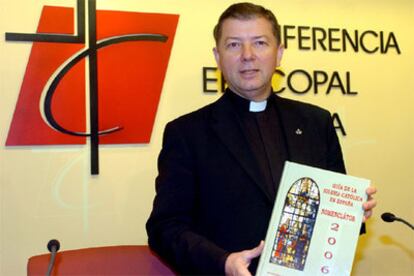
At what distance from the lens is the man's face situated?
1.62 m

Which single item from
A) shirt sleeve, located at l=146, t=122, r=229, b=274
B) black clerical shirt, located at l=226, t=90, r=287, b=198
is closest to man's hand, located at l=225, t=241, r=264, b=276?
shirt sleeve, located at l=146, t=122, r=229, b=274

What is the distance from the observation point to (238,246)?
158 centimetres

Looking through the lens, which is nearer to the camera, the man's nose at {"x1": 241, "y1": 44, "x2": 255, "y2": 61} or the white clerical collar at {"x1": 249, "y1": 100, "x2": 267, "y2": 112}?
the man's nose at {"x1": 241, "y1": 44, "x2": 255, "y2": 61}

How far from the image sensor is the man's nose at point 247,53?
5.23ft

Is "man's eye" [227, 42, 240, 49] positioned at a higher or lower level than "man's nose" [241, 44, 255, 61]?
higher

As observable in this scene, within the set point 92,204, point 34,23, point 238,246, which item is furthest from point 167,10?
point 238,246

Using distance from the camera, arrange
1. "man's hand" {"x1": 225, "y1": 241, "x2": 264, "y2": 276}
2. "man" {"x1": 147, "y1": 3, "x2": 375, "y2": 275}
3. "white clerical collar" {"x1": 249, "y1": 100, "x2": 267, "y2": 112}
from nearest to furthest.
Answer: "man's hand" {"x1": 225, "y1": 241, "x2": 264, "y2": 276}, "man" {"x1": 147, "y1": 3, "x2": 375, "y2": 275}, "white clerical collar" {"x1": 249, "y1": 100, "x2": 267, "y2": 112}

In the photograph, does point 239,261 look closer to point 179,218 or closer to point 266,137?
point 179,218

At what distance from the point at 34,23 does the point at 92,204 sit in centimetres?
75

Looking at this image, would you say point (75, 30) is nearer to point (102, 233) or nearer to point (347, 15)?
point (102, 233)

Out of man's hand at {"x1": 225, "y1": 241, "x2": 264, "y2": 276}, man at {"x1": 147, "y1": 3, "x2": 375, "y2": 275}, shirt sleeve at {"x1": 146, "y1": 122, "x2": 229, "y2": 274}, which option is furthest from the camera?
man at {"x1": 147, "y1": 3, "x2": 375, "y2": 275}

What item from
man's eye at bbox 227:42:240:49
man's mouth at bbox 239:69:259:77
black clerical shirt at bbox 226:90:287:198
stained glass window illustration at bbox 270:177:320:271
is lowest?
stained glass window illustration at bbox 270:177:320:271

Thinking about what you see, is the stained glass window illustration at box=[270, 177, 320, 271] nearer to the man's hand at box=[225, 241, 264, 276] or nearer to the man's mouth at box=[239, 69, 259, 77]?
the man's hand at box=[225, 241, 264, 276]

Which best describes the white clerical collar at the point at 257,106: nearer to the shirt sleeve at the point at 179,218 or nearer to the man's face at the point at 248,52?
the man's face at the point at 248,52
